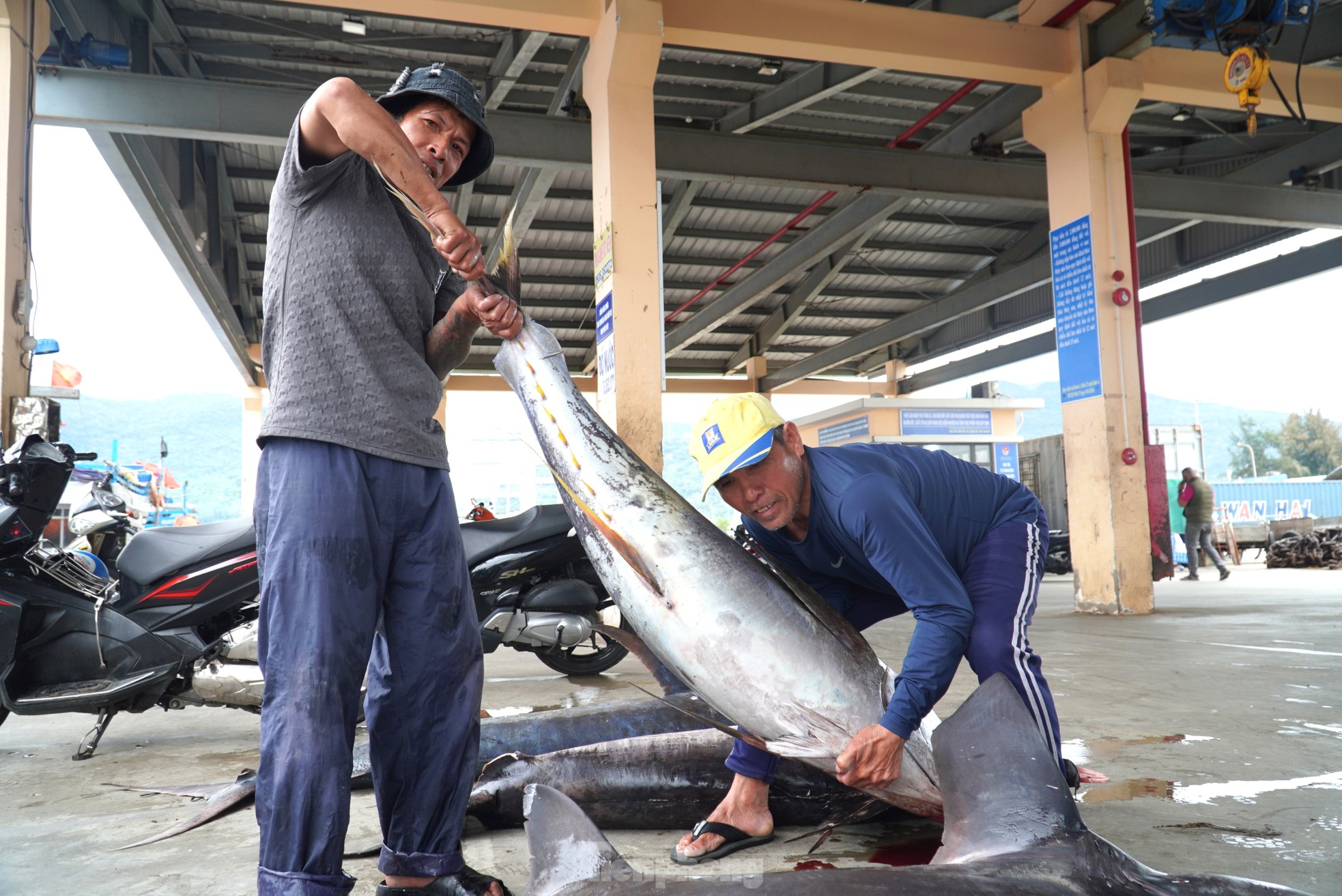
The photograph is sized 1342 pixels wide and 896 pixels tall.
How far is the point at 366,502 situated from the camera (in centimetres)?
161

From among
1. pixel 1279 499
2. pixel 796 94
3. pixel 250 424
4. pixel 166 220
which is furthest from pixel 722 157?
pixel 1279 499

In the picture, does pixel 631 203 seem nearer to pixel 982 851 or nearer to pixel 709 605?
pixel 709 605

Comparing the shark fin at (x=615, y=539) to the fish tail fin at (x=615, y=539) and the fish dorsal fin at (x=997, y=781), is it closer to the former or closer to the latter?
the fish tail fin at (x=615, y=539)

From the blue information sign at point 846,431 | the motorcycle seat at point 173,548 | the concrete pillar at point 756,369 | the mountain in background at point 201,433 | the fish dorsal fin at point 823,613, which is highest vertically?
the mountain in background at point 201,433

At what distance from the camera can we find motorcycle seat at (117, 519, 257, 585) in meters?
3.15

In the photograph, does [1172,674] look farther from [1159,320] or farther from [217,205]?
[1159,320]

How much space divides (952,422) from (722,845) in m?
16.2

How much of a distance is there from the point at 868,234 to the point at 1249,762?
34.1 feet

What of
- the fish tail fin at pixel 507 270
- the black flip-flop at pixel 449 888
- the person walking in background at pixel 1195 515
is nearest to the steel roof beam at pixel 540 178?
the fish tail fin at pixel 507 270

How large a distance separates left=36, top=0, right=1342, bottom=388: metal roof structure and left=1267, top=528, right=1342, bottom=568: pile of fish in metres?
4.21

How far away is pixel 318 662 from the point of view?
150 cm

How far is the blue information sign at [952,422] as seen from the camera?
16891 millimetres

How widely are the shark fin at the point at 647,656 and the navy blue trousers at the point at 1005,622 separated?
0.68 ft

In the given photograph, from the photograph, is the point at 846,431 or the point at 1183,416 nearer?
the point at 846,431
